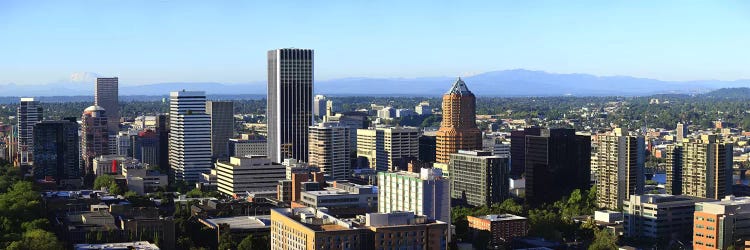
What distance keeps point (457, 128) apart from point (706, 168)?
39.0ft

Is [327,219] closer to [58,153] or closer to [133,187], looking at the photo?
[133,187]

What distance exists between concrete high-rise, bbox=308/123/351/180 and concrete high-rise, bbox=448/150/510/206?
10.1m

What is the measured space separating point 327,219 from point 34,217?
13516 mm

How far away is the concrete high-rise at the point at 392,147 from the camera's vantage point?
56.7m

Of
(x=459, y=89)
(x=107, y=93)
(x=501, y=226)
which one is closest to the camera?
(x=501, y=226)

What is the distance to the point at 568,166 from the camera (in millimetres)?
44094

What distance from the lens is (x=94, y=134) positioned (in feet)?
212

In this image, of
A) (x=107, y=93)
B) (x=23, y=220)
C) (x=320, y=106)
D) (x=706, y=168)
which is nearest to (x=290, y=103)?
(x=706, y=168)

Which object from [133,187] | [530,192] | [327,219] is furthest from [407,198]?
[133,187]

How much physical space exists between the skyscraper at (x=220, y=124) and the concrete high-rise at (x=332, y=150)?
33.3 ft

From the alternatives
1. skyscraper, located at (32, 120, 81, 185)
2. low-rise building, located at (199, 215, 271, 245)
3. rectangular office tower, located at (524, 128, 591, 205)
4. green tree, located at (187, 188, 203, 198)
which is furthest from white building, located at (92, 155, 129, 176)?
rectangular office tower, located at (524, 128, 591, 205)

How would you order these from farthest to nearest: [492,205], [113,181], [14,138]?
[14,138]
[113,181]
[492,205]

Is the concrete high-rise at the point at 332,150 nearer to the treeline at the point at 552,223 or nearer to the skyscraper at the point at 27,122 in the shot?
the treeline at the point at 552,223

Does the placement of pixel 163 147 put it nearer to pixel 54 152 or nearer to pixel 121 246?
pixel 54 152
